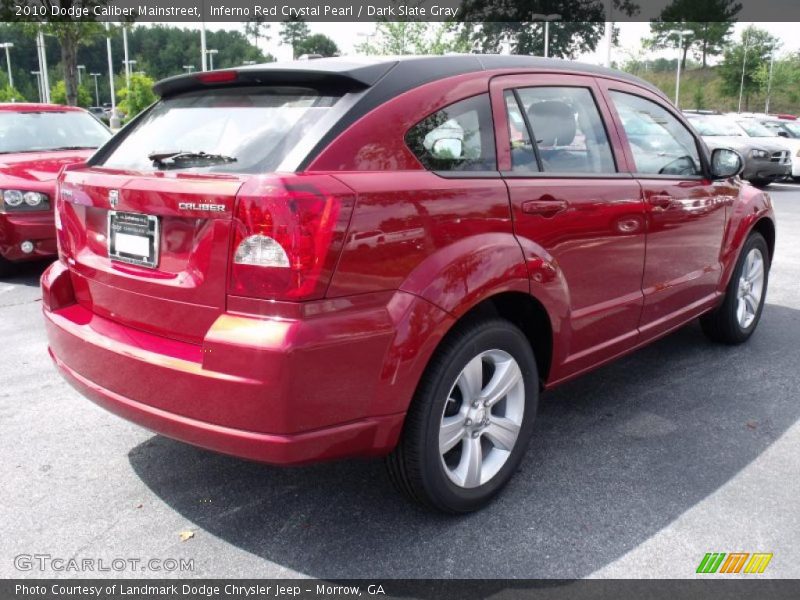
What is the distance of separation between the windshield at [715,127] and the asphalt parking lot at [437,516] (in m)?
14.3

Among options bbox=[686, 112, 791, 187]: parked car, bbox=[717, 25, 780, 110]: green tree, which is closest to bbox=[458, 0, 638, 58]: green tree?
bbox=[717, 25, 780, 110]: green tree

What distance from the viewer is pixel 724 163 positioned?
14.4ft

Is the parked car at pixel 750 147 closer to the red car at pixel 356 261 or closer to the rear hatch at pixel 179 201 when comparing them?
the red car at pixel 356 261

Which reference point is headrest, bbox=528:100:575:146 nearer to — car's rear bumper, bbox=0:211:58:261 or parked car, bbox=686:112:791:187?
car's rear bumper, bbox=0:211:58:261

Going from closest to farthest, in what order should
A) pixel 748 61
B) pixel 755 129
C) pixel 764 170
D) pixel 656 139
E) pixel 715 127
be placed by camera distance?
pixel 656 139, pixel 764 170, pixel 715 127, pixel 755 129, pixel 748 61

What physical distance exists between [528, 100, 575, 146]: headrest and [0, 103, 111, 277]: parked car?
497 cm

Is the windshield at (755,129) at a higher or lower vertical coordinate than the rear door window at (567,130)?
lower

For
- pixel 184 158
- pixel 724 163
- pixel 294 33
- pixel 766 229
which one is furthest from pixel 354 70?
pixel 294 33

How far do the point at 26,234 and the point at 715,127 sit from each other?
1547 cm

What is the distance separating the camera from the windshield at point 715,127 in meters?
17.0

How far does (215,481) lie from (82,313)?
2.90 feet

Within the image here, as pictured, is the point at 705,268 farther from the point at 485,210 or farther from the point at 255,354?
the point at 255,354

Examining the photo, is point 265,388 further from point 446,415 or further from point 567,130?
point 567,130

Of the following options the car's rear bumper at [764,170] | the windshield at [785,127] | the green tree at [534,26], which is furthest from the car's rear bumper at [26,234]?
the green tree at [534,26]
